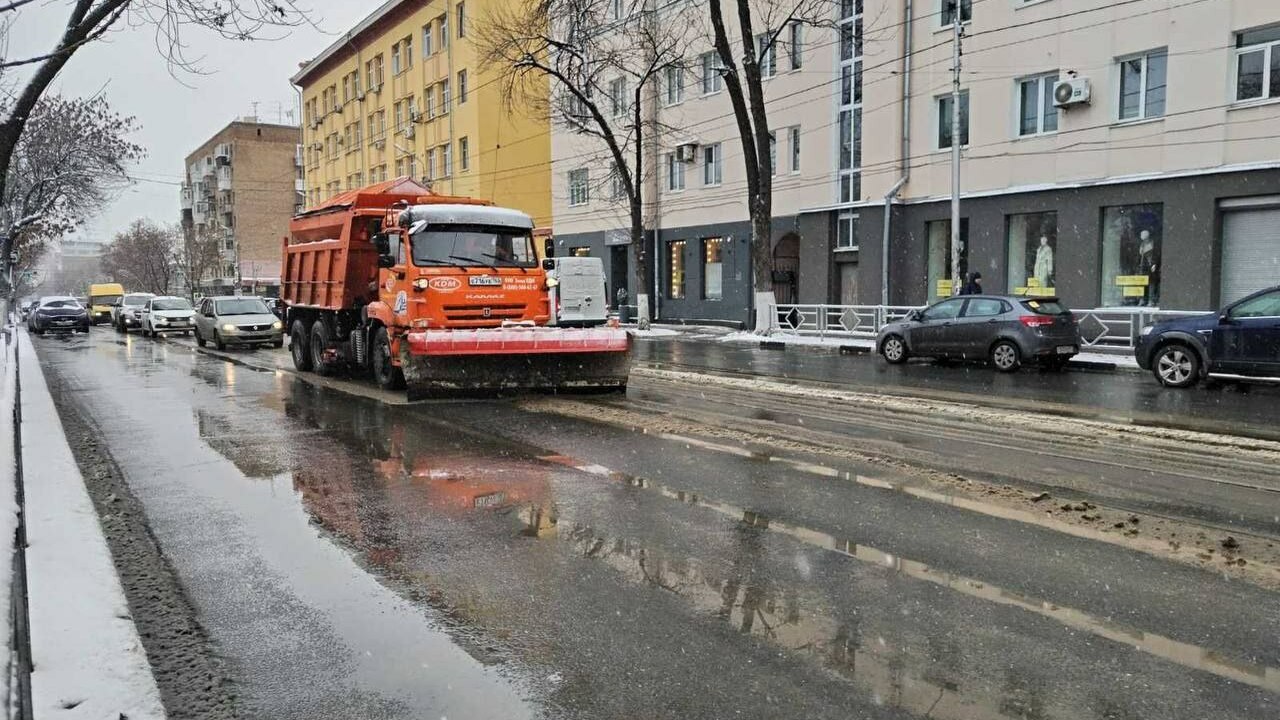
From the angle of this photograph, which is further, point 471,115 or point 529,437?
point 471,115

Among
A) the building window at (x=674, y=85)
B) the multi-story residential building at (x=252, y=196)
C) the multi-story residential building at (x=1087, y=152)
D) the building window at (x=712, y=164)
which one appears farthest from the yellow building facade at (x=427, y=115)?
the multi-story residential building at (x=252, y=196)

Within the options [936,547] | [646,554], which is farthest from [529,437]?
[936,547]

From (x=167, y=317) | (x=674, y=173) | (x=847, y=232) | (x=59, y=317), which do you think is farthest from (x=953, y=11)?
(x=59, y=317)

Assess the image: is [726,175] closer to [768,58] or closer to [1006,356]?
[768,58]

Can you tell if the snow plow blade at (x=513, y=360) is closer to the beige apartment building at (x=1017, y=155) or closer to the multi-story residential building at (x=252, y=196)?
the beige apartment building at (x=1017, y=155)

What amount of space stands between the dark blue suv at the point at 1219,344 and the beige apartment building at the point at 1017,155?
24.4 feet

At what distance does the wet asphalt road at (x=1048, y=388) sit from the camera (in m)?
11.2

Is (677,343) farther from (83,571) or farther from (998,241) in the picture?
(83,571)

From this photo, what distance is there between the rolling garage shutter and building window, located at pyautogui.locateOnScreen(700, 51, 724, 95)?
18.4 meters

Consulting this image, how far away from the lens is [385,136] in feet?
192

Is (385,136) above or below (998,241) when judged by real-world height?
above

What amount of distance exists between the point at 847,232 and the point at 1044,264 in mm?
7014

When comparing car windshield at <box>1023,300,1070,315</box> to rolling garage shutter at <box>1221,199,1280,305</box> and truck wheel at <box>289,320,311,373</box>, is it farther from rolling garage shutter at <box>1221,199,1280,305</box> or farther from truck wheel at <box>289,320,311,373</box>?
truck wheel at <box>289,320,311,373</box>

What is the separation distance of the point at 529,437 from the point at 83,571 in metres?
4.92
